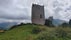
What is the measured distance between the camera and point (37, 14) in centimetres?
4469

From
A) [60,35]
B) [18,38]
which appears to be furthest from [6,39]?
[60,35]

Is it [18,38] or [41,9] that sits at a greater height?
[41,9]

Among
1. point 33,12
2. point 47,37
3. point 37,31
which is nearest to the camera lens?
point 47,37

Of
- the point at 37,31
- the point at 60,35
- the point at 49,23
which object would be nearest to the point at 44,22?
the point at 49,23

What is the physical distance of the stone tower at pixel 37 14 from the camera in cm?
4428

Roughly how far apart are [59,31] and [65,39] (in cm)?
299

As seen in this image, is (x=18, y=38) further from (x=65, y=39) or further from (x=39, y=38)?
(x=65, y=39)

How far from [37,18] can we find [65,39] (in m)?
17.9

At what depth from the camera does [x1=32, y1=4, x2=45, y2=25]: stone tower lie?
44.3m

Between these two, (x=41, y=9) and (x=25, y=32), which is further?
(x=41, y=9)

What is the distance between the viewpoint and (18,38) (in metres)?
29.4

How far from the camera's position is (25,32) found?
33.0 meters

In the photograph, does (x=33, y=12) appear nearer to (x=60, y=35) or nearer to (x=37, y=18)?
(x=37, y=18)

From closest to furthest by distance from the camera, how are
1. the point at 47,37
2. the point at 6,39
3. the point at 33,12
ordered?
1. the point at 47,37
2. the point at 6,39
3. the point at 33,12
